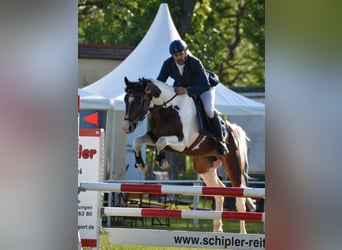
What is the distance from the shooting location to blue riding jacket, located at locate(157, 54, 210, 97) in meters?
8.20

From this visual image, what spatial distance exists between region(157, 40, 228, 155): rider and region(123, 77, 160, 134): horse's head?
0.31 m

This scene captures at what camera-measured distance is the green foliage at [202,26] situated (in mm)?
22625

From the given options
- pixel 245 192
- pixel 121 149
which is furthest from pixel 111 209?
pixel 121 149

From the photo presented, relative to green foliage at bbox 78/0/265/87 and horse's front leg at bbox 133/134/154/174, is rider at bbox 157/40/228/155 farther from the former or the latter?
green foliage at bbox 78/0/265/87

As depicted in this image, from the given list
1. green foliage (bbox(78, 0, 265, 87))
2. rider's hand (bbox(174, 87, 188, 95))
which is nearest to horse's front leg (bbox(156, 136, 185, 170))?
rider's hand (bbox(174, 87, 188, 95))

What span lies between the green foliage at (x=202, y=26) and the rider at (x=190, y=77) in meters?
13.0

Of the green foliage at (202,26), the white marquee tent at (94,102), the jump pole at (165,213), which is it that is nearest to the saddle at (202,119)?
the jump pole at (165,213)

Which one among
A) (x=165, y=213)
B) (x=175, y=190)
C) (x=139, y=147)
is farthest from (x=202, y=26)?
(x=175, y=190)

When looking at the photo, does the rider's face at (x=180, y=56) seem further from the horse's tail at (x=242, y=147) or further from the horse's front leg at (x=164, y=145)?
the horse's tail at (x=242, y=147)
